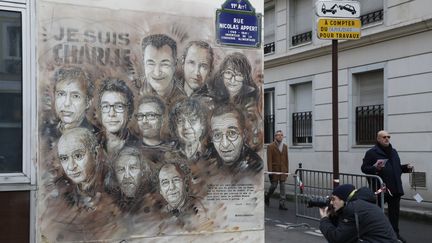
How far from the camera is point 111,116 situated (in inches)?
138

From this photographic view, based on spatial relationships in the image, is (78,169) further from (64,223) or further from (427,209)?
(427,209)

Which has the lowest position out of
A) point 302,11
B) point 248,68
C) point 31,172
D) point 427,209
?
point 427,209

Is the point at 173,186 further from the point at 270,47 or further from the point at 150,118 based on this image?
the point at 270,47

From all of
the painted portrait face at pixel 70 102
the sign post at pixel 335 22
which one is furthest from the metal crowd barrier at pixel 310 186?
the painted portrait face at pixel 70 102

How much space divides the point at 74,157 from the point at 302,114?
14598mm

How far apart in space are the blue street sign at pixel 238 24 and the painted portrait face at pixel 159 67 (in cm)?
41

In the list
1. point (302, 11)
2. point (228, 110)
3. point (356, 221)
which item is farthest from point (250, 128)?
point (302, 11)

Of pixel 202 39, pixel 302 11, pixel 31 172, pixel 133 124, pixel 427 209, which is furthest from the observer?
pixel 302 11

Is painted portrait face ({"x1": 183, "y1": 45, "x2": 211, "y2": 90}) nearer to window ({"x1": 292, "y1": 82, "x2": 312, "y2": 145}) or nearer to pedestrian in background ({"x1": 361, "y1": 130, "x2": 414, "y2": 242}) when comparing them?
pedestrian in background ({"x1": 361, "y1": 130, "x2": 414, "y2": 242})

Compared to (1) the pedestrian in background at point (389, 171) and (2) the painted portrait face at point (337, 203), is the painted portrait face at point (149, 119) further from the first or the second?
(1) the pedestrian in background at point (389, 171)

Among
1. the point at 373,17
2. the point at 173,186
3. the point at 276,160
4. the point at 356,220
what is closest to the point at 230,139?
the point at 173,186

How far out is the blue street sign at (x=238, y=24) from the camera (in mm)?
3871

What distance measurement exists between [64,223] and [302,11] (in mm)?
15240

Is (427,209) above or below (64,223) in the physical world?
below
